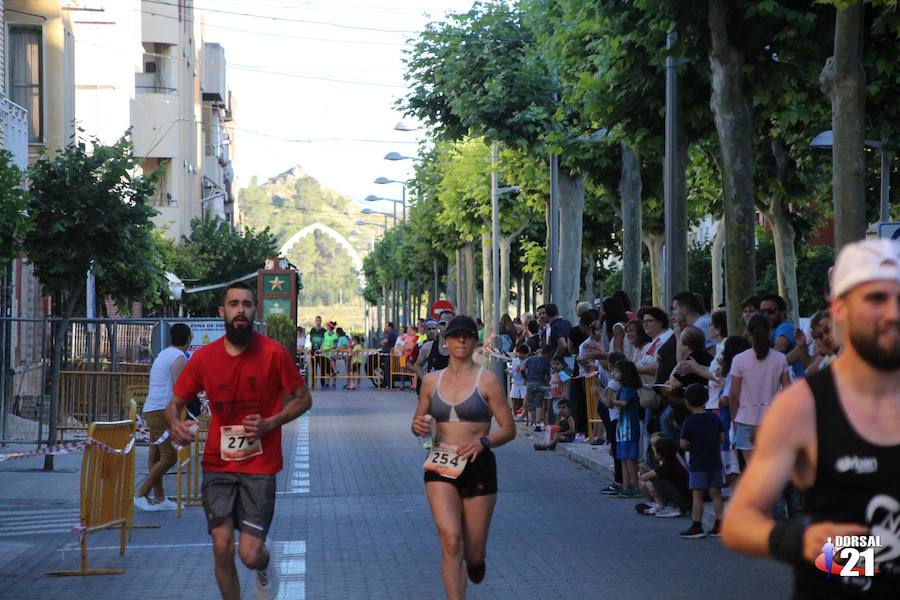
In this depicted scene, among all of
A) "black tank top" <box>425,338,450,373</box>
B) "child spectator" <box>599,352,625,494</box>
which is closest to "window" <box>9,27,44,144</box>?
"black tank top" <box>425,338,450,373</box>

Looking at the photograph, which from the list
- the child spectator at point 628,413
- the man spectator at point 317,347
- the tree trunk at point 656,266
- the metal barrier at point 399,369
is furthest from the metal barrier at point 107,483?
the man spectator at point 317,347

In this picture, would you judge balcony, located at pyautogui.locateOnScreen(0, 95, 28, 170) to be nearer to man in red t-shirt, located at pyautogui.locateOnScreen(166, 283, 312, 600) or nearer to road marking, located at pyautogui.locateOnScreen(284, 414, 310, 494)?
road marking, located at pyautogui.locateOnScreen(284, 414, 310, 494)

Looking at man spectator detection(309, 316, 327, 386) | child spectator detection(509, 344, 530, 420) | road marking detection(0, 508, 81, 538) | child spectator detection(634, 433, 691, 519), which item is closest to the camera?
child spectator detection(634, 433, 691, 519)

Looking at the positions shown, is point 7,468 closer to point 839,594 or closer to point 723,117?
point 723,117

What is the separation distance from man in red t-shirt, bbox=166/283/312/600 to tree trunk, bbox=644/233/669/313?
31.3 m

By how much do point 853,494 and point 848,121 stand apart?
12652 millimetres

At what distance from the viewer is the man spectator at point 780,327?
15.4 meters

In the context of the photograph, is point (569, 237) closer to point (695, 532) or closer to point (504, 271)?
point (504, 271)

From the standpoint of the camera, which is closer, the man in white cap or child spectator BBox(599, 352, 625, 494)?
the man in white cap

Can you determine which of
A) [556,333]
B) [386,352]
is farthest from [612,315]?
[386,352]

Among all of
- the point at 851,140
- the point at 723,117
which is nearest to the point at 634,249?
the point at 723,117

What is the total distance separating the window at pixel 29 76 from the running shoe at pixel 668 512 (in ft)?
81.2

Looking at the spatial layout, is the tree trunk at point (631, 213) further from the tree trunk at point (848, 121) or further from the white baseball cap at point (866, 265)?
the white baseball cap at point (866, 265)

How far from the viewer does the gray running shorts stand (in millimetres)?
9227
